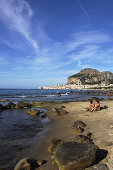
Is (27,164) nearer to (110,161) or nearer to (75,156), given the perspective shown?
(75,156)

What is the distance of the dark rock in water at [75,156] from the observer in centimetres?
523

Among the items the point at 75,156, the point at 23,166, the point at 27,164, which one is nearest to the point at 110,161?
the point at 75,156

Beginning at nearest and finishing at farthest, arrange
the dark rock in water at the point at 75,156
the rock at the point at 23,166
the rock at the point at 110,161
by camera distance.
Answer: the dark rock in water at the point at 75,156 < the rock at the point at 110,161 < the rock at the point at 23,166

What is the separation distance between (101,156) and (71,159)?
1.79m

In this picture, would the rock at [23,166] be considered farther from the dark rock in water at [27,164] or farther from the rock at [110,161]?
the rock at [110,161]

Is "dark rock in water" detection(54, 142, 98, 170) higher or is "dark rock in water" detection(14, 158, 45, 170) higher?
"dark rock in water" detection(54, 142, 98, 170)

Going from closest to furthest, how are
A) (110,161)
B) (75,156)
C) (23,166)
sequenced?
(75,156) → (23,166) → (110,161)

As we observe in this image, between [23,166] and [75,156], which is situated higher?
[75,156]

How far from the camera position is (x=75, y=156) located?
5.43 metres

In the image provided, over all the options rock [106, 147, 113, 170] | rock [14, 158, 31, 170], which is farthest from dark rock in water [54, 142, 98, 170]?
rock [14, 158, 31, 170]

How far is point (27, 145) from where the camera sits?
8.35m

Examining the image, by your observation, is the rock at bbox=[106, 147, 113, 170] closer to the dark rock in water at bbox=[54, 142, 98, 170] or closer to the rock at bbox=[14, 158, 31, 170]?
the dark rock in water at bbox=[54, 142, 98, 170]

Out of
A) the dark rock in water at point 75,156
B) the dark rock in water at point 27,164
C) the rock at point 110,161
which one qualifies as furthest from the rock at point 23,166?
the rock at point 110,161

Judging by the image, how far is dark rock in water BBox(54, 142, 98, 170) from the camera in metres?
5.23
